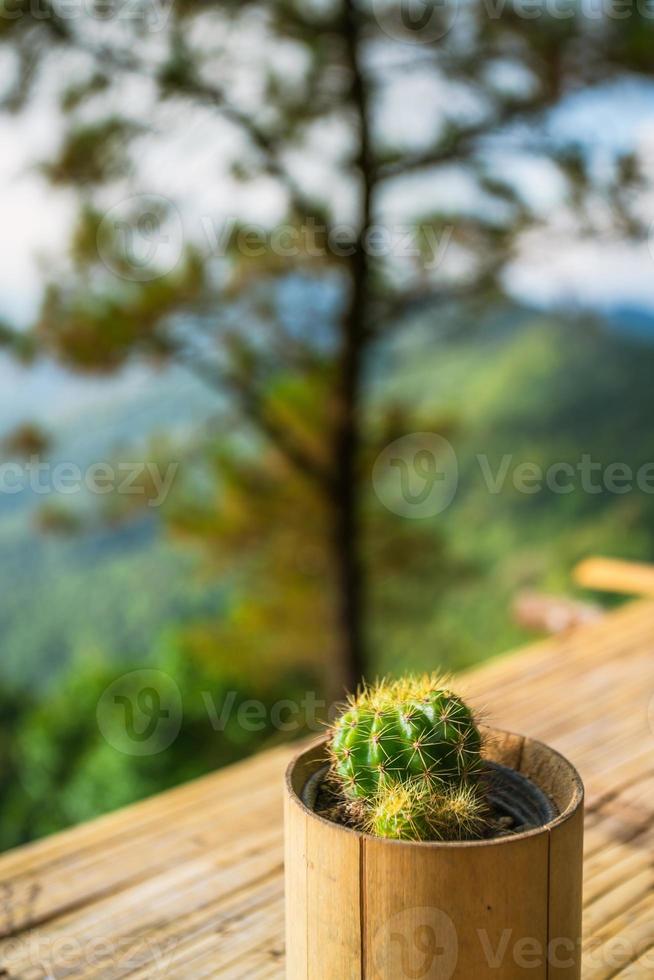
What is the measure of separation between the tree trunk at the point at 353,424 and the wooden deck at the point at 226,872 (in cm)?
244

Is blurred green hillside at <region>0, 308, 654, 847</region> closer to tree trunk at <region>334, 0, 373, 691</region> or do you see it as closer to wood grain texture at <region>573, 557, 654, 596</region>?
tree trunk at <region>334, 0, 373, 691</region>

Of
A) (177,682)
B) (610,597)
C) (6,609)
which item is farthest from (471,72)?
(6,609)

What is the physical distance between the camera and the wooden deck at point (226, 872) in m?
1.20

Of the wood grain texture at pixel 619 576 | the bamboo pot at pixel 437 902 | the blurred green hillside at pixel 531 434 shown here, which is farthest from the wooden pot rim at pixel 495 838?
the blurred green hillside at pixel 531 434

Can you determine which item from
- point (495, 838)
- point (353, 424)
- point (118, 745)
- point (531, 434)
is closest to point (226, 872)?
point (495, 838)

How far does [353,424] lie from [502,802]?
11.4 ft

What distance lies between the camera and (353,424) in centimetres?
438

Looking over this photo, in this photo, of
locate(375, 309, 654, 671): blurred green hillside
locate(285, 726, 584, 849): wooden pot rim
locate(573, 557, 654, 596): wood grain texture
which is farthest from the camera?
locate(375, 309, 654, 671): blurred green hillside

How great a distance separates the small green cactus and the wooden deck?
0.34 ft

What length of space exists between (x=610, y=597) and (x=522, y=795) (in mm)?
7160

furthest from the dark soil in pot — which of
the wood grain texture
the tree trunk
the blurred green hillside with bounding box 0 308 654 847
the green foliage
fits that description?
the blurred green hillside with bounding box 0 308 654 847

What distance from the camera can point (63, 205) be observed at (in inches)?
154

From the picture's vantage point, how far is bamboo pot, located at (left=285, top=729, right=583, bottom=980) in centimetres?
80

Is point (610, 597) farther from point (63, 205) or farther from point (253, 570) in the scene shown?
point (63, 205)
